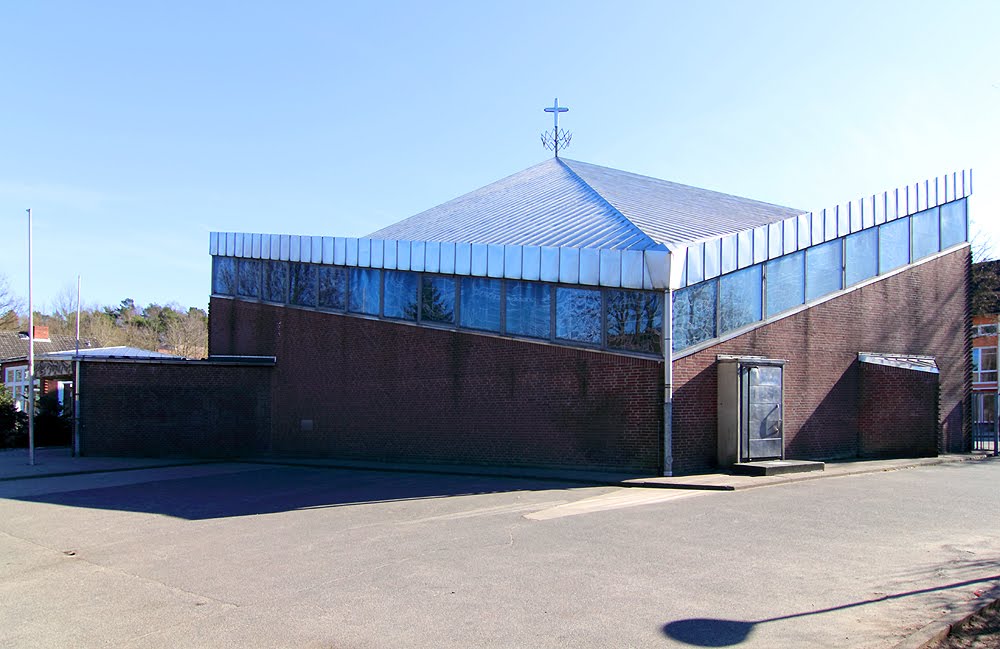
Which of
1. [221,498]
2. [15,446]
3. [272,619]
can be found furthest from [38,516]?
[15,446]

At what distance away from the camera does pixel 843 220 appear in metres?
21.1

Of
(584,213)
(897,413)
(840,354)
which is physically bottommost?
(897,413)

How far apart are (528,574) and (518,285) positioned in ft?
39.3

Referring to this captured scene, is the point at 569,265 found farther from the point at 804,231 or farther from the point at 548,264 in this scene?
the point at 804,231

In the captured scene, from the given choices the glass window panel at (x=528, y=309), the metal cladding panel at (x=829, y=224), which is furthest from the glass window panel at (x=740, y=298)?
the glass window panel at (x=528, y=309)

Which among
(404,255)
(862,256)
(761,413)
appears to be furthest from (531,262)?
(862,256)

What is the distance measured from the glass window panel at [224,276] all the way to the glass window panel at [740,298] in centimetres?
1891

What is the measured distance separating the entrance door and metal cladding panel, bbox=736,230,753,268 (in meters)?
2.46

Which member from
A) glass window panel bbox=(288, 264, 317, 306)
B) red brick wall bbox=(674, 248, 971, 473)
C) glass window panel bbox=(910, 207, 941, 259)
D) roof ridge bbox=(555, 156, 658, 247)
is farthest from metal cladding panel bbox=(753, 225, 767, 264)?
glass window panel bbox=(288, 264, 317, 306)

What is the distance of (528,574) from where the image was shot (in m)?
8.74

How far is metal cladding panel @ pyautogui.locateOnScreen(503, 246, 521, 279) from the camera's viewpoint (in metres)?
19.9

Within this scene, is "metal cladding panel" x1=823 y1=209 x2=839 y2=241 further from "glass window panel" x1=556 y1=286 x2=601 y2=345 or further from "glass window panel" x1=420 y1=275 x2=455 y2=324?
"glass window panel" x1=420 y1=275 x2=455 y2=324

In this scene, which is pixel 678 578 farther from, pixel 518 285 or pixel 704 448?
pixel 518 285

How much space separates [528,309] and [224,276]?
15.8 metres
